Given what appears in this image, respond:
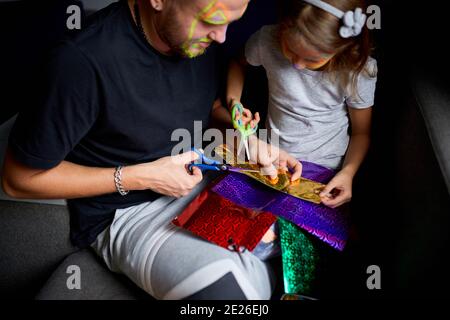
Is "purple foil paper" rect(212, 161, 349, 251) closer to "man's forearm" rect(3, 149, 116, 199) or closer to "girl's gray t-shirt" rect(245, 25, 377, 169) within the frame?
"girl's gray t-shirt" rect(245, 25, 377, 169)

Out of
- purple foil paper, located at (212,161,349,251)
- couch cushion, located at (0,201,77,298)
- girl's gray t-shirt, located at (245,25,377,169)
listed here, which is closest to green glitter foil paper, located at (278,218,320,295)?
purple foil paper, located at (212,161,349,251)

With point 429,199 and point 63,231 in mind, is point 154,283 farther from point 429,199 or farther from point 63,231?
point 429,199

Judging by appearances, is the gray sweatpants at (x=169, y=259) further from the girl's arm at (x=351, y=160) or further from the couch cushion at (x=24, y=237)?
the girl's arm at (x=351, y=160)

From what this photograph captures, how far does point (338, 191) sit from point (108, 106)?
2.01 feet

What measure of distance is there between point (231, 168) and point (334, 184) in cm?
27

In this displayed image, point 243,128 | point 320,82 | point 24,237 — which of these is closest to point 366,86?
point 320,82

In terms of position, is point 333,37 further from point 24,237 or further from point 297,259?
point 24,237

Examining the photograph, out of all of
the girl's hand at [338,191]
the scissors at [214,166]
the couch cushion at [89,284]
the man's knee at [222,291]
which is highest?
the scissors at [214,166]

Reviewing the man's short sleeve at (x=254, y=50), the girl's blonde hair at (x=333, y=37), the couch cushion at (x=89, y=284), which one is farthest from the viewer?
the man's short sleeve at (x=254, y=50)

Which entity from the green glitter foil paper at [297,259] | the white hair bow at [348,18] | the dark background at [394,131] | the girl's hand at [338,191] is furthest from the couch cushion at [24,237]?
the white hair bow at [348,18]

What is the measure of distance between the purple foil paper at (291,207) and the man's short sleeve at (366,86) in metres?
0.22

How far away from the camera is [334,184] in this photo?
1000 millimetres

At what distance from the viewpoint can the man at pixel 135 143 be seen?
2.53ft

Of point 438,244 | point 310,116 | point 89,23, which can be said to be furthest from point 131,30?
point 438,244
